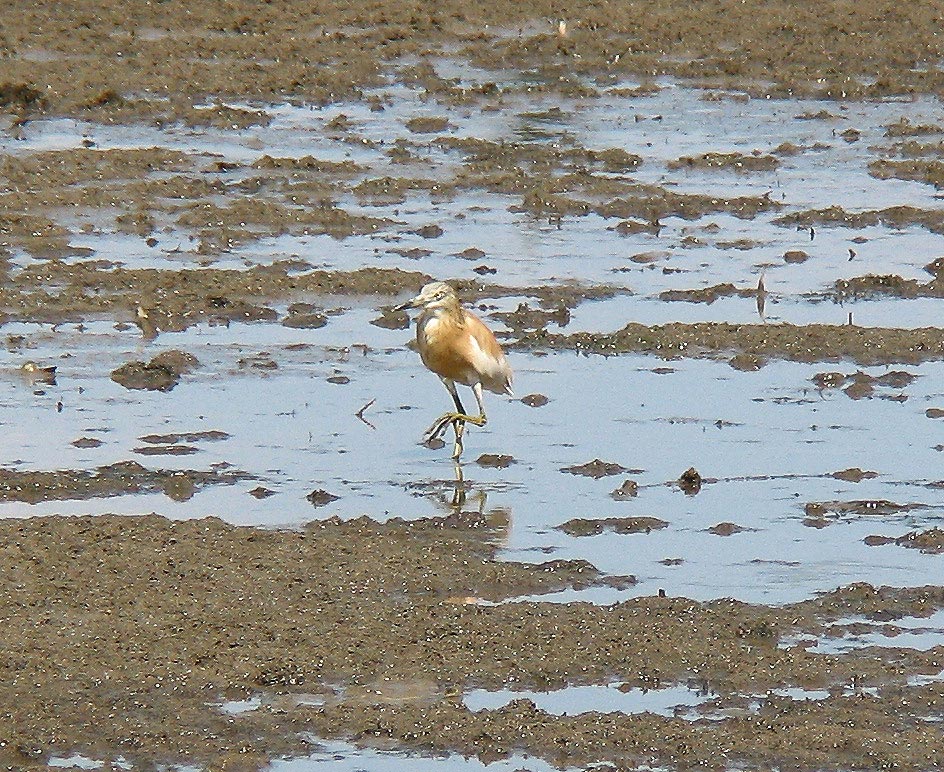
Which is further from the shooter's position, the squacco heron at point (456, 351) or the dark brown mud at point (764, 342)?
the dark brown mud at point (764, 342)

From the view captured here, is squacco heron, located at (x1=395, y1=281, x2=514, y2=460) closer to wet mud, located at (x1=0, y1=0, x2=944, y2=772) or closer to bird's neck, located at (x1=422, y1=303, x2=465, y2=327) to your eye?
bird's neck, located at (x1=422, y1=303, x2=465, y2=327)

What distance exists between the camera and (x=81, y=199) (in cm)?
1714

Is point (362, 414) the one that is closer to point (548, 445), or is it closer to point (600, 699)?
point (548, 445)

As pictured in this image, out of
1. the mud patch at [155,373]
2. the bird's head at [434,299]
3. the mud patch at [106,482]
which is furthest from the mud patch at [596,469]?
the mud patch at [155,373]

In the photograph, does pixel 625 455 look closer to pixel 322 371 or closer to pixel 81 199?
pixel 322 371

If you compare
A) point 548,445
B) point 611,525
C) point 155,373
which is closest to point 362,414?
point 548,445

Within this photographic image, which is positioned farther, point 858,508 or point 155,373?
point 155,373

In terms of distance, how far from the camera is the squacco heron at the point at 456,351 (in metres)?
11.8

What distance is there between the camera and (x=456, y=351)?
11820mm

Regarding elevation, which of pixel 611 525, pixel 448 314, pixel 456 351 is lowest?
pixel 611 525

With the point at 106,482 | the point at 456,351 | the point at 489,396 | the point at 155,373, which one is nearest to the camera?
the point at 106,482

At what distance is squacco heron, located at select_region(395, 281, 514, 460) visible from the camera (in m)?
11.8

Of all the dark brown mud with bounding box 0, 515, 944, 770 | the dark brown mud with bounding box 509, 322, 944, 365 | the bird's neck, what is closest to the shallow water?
the dark brown mud with bounding box 509, 322, 944, 365

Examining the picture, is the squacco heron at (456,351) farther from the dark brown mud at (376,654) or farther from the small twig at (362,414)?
the dark brown mud at (376,654)
